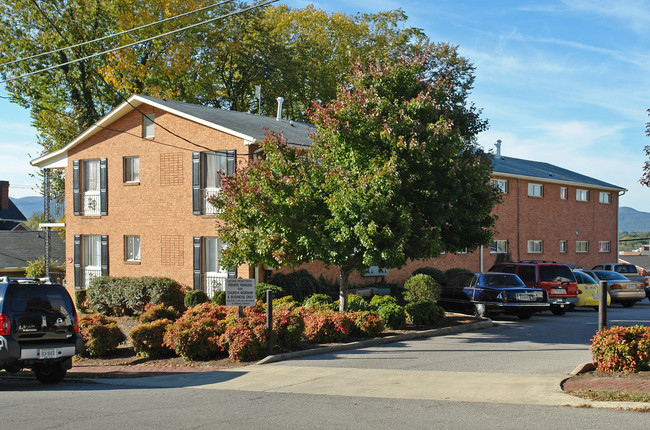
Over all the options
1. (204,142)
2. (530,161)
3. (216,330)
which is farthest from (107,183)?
(530,161)

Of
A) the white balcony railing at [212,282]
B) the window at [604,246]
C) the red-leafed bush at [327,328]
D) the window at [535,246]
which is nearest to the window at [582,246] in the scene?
the window at [604,246]

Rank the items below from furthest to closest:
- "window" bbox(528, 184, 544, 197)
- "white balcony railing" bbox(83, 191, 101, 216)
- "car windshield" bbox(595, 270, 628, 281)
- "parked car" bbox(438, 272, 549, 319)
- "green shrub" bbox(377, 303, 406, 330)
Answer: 1. "window" bbox(528, 184, 544, 197)
2. "white balcony railing" bbox(83, 191, 101, 216)
3. "car windshield" bbox(595, 270, 628, 281)
4. "parked car" bbox(438, 272, 549, 319)
5. "green shrub" bbox(377, 303, 406, 330)

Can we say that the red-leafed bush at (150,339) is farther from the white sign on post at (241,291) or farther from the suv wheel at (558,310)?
the suv wheel at (558,310)

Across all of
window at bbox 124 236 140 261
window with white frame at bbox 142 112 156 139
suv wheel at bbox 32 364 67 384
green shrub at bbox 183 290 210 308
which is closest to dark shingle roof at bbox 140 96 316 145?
window with white frame at bbox 142 112 156 139

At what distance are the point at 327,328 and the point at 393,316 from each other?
2.49m

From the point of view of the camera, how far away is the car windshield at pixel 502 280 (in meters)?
20.9

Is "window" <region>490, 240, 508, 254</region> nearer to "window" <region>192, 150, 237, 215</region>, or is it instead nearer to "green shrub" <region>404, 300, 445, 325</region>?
"window" <region>192, 150, 237, 215</region>

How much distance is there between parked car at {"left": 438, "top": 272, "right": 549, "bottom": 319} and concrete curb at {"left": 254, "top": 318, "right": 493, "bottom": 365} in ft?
4.02

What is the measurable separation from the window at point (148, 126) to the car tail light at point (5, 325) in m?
15.9

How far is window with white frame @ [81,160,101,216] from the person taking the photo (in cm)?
2812

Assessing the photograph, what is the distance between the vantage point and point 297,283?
23.0 m

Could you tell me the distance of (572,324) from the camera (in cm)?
1945

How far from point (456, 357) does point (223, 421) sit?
21.7 feet

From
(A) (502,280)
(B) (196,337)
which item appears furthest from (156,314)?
(A) (502,280)
